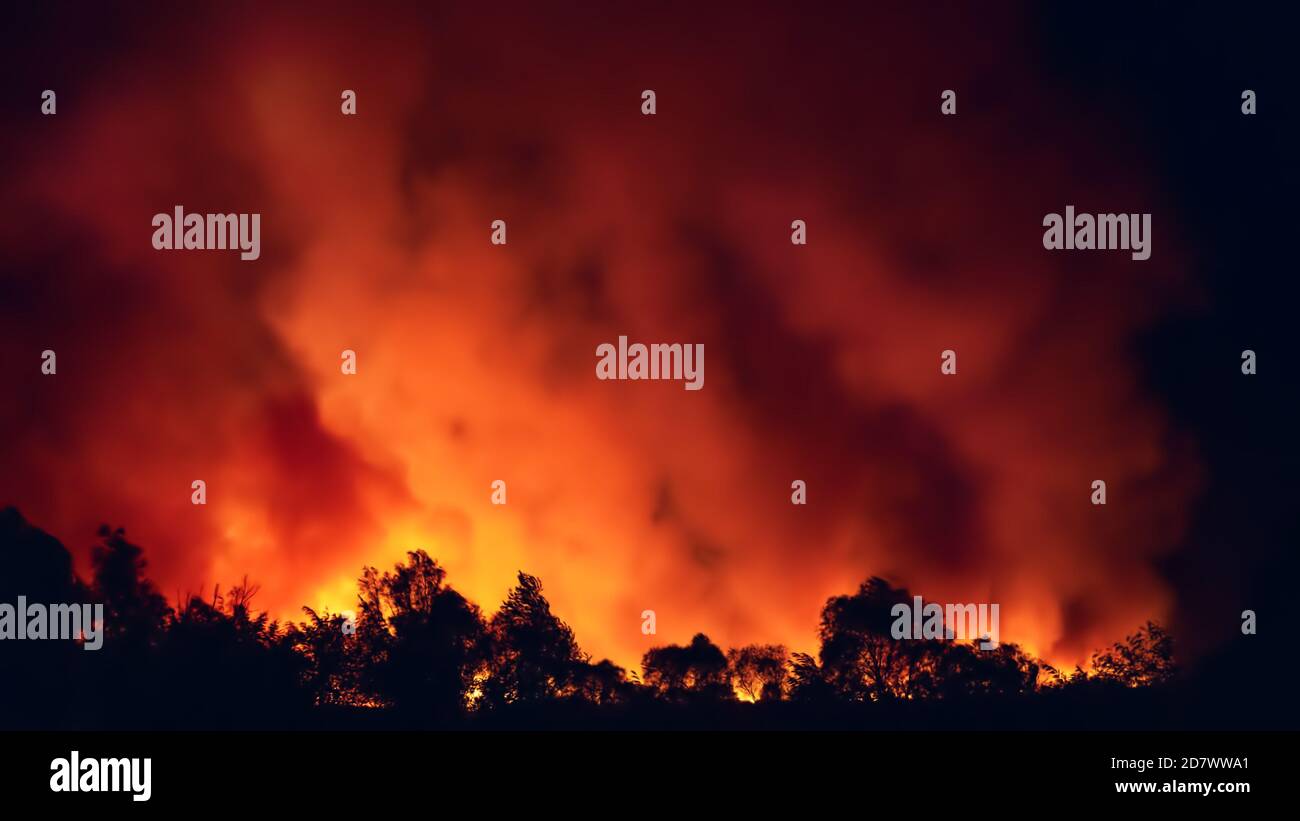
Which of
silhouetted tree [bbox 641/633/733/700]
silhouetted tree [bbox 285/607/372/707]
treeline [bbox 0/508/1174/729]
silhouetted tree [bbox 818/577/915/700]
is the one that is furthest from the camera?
A: silhouetted tree [bbox 818/577/915/700]

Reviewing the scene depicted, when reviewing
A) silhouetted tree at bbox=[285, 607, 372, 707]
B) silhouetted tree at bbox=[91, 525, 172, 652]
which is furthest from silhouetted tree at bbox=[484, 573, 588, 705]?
silhouetted tree at bbox=[91, 525, 172, 652]

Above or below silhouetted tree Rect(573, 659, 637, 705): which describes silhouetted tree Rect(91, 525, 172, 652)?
above

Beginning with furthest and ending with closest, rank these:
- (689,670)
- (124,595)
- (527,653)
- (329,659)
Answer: (527,653)
(689,670)
(329,659)
(124,595)

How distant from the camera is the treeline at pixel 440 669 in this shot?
71.9 metres

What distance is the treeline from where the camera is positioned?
7188 centimetres

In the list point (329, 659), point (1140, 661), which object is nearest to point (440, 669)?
point (329, 659)

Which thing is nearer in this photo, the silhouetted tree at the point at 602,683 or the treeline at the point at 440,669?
the treeline at the point at 440,669

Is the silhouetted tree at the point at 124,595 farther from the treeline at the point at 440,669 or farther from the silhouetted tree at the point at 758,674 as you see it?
the silhouetted tree at the point at 758,674

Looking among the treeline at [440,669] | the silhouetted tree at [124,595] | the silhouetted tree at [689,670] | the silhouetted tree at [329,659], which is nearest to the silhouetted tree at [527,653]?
the treeline at [440,669]

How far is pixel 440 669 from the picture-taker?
300 ft

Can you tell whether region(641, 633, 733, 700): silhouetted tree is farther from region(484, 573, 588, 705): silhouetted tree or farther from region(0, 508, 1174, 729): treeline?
region(484, 573, 588, 705): silhouetted tree

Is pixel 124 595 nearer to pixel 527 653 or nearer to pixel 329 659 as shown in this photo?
pixel 329 659
